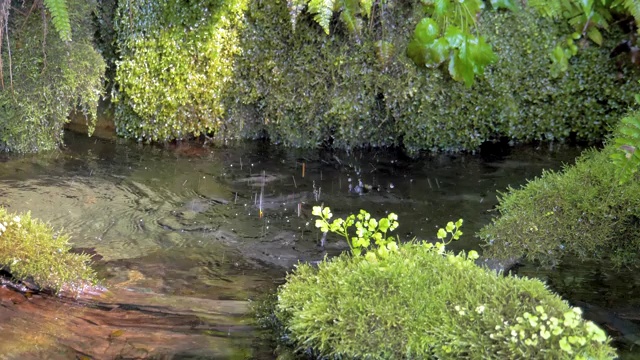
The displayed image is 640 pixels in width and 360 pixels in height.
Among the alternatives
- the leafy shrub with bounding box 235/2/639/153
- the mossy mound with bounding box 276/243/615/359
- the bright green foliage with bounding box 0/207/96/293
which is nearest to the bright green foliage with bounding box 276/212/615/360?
the mossy mound with bounding box 276/243/615/359

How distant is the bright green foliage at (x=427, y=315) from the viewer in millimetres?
2432

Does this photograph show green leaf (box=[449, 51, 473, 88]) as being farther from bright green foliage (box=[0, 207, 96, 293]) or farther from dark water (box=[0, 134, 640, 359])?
bright green foliage (box=[0, 207, 96, 293])

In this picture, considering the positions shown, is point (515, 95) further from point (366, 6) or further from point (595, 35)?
point (366, 6)

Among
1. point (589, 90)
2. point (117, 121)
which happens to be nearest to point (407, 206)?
point (589, 90)

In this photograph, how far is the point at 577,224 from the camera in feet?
13.6

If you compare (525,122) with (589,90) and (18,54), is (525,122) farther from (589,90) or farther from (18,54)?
(18,54)

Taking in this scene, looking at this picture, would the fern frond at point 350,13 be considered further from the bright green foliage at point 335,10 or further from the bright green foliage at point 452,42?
the bright green foliage at point 452,42

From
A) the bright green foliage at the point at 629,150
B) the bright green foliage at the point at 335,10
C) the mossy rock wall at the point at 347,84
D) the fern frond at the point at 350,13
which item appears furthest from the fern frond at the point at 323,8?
the bright green foliage at the point at 629,150

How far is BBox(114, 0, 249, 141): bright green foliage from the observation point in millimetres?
5734

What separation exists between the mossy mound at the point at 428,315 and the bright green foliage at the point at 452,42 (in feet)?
9.67

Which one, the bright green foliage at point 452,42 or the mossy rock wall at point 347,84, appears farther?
the mossy rock wall at point 347,84

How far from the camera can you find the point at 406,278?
2.85 meters

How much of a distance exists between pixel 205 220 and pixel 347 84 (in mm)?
2073

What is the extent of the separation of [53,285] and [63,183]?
2002 millimetres
